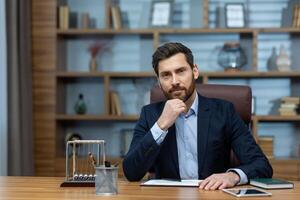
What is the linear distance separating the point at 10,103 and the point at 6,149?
1.12 ft

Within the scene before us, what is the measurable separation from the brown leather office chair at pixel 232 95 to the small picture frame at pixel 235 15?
187 centimetres

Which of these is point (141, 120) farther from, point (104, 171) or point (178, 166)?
point (104, 171)

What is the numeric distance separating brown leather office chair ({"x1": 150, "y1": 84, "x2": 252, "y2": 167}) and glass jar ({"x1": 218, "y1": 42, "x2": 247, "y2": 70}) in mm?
1794

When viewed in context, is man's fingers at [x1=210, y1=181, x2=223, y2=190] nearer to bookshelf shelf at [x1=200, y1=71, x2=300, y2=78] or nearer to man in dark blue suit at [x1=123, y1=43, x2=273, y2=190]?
man in dark blue suit at [x1=123, y1=43, x2=273, y2=190]

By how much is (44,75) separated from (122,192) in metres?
2.75

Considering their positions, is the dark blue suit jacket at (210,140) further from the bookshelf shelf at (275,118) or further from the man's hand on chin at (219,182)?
the bookshelf shelf at (275,118)

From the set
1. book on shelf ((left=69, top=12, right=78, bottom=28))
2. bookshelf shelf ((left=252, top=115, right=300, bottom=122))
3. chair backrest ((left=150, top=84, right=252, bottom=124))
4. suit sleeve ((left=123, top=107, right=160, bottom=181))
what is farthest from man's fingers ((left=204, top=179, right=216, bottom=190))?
book on shelf ((left=69, top=12, right=78, bottom=28))

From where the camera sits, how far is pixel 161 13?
462 cm

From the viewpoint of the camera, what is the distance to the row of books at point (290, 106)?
443 centimetres

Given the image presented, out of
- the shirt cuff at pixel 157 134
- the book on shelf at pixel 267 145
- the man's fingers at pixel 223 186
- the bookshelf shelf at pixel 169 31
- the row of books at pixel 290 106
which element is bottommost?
the book on shelf at pixel 267 145

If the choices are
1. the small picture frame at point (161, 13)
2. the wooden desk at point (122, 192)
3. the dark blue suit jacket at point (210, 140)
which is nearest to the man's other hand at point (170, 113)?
the dark blue suit jacket at point (210, 140)

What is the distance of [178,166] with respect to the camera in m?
2.47

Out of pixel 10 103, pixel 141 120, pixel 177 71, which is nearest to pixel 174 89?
pixel 177 71

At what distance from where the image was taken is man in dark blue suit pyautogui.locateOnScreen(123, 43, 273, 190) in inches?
92.0
